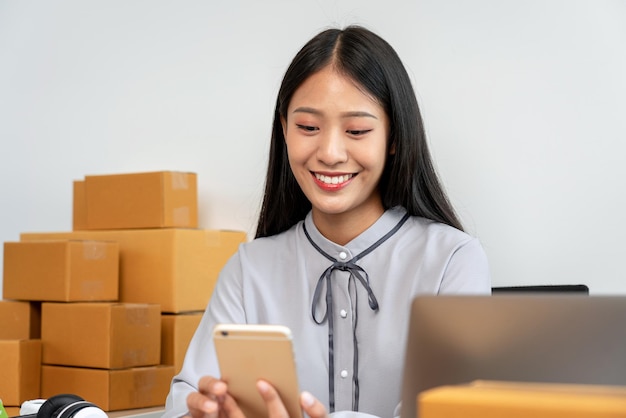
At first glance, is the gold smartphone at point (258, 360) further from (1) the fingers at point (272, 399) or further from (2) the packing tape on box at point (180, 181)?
(2) the packing tape on box at point (180, 181)

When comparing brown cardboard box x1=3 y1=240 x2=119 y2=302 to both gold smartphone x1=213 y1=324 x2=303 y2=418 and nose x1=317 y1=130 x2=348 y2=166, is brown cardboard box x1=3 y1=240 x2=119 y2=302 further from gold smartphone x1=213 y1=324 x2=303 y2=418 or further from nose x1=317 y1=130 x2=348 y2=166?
gold smartphone x1=213 y1=324 x2=303 y2=418

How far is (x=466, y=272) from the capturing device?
1.60 metres

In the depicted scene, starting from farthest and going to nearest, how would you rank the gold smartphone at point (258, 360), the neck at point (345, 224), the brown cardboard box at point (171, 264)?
the brown cardboard box at point (171, 264) → the neck at point (345, 224) → the gold smartphone at point (258, 360)

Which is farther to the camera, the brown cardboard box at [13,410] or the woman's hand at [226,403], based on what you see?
the brown cardboard box at [13,410]

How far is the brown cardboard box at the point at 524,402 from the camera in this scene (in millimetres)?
743

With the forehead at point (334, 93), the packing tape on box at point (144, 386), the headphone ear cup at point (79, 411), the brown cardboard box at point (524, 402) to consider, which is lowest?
the packing tape on box at point (144, 386)

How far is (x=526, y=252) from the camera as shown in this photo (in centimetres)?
223

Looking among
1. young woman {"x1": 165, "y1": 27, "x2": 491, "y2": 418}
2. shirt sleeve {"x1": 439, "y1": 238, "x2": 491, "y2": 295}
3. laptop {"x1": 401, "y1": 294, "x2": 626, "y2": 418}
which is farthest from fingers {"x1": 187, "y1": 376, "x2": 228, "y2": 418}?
shirt sleeve {"x1": 439, "y1": 238, "x2": 491, "y2": 295}

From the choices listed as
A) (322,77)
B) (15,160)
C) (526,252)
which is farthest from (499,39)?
(15,160)

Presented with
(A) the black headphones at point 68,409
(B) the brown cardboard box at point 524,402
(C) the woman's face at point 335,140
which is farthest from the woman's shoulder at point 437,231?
(B) the brown cardboard box at point 524,402

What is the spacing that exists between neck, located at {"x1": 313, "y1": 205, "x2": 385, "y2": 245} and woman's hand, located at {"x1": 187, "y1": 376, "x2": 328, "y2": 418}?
1.84 feet

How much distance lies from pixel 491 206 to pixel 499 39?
435mm

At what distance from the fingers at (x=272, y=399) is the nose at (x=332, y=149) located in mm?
594

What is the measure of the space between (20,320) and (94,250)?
1.19ft
